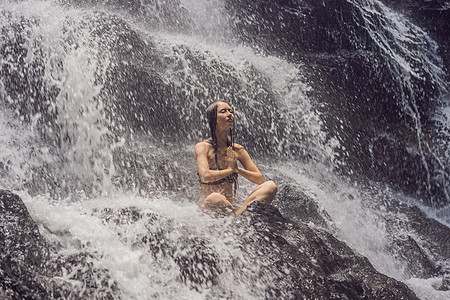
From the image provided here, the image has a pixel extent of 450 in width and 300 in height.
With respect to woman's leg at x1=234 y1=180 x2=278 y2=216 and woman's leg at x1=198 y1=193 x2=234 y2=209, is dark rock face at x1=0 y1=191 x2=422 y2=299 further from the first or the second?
woman's leg at x1=198 y1=193 x2=234 y2=209

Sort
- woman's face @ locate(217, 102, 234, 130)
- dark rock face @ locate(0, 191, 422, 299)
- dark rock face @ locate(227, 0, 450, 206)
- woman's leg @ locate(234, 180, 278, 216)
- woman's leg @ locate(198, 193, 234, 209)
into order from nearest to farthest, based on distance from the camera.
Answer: dark rock face @ locate(0, 191, 422, 299) < woman's leg @ locate(198, 193, 234, 209) < woman's leg @ locate(234, 180, 278, 216) < woman's face @ locate(217, 102, 234, 130) < dark rock face @ locate(227, 0, 450, 206)

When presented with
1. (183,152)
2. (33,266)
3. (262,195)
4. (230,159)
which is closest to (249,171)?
(230,159)

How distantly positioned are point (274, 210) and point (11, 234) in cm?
215

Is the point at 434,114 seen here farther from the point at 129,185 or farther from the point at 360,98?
the point at 129,185

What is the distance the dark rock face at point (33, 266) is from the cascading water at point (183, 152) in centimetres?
2

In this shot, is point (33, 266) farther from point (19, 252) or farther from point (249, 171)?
point (249, 171)

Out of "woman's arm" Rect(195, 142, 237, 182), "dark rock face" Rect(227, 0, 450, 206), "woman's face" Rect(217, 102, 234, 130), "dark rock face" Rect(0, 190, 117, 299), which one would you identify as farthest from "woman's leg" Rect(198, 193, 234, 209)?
"dark rock face" Rect(227, 0, 450, 206)

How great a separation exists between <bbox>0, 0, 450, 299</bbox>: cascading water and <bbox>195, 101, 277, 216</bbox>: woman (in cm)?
34

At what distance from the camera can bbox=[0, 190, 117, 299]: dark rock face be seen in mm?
2506

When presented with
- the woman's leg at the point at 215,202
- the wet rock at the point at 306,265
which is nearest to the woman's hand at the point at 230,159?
the woman's leg at the point at 215,202

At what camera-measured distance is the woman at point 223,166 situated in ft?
13.3

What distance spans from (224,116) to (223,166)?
0.50m

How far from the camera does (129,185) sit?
6.17 metres

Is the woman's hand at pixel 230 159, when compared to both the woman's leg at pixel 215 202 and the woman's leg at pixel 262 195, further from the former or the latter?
the woman's leg at pixel 215 202
